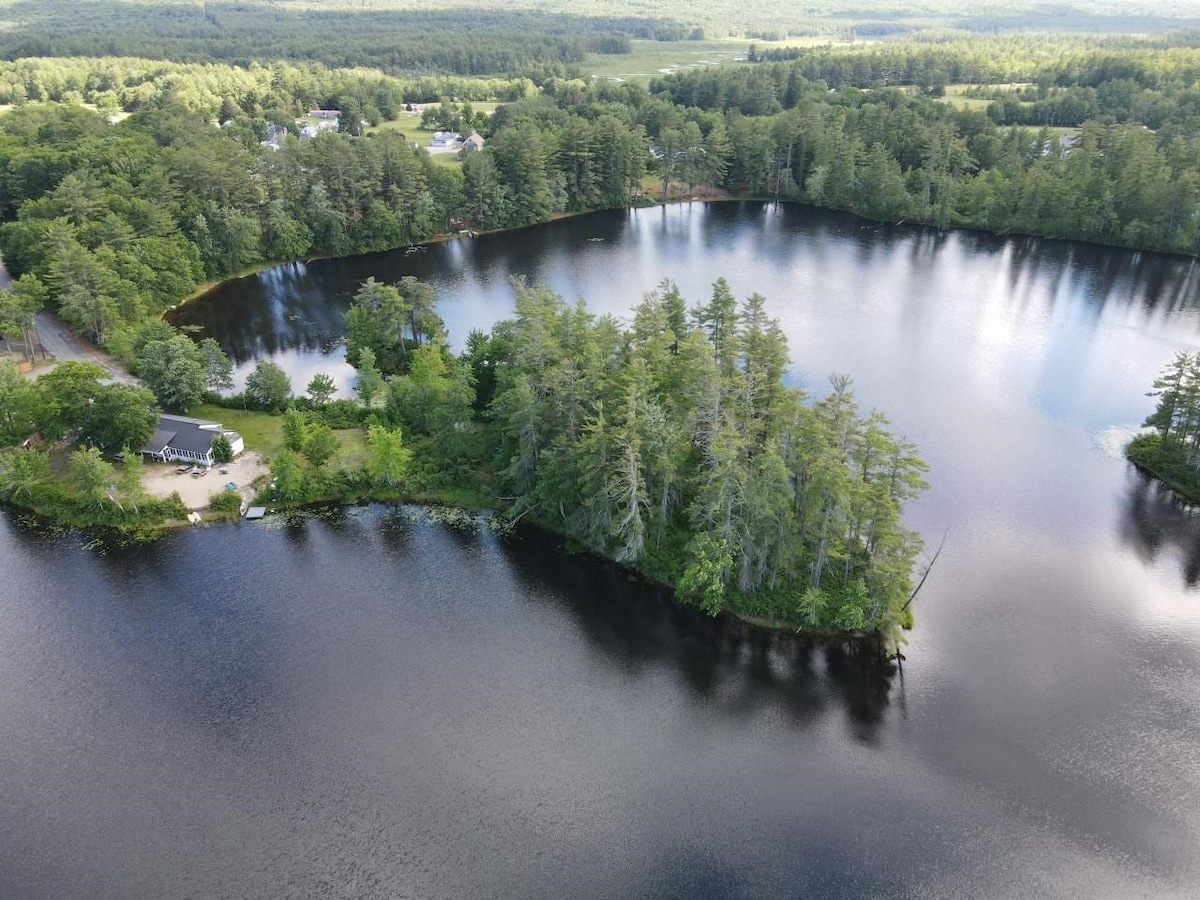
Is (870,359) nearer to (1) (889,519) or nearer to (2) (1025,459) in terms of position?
(2) (1025,459)

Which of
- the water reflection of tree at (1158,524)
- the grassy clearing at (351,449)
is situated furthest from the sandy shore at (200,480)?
the water reflection of tree at (1158,524)

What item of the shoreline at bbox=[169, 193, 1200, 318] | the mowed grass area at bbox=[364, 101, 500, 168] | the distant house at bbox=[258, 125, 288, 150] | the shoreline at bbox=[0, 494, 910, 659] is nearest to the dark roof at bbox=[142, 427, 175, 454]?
the shoreline at bbox=[0, 494, 910, 659]

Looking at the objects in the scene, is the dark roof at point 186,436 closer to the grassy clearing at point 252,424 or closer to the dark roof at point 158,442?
the dark roof at point 158,442

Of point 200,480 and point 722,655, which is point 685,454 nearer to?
point 722,655

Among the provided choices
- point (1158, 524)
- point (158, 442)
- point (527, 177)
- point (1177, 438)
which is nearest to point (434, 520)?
point (158, 442)

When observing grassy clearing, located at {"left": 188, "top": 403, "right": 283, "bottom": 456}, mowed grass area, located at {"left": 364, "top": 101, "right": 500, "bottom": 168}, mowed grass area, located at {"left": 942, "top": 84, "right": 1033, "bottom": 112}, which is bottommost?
grassy clearing, located at {"left": 188, "top": 403, "right": 283, "bottom": 456}

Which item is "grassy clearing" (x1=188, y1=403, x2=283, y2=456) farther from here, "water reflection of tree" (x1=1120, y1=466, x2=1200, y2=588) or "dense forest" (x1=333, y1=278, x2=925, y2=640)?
"water reflection of tree" (x1=1120, y1=466, x2=1200, y2=588)
